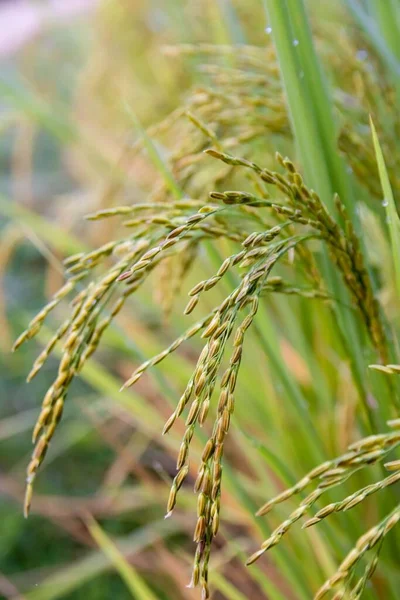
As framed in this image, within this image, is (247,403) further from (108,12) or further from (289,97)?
(108,12)

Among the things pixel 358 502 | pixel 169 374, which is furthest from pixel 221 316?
pixel 169 374

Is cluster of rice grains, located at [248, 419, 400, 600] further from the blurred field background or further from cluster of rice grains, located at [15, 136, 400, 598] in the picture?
the blurred field background

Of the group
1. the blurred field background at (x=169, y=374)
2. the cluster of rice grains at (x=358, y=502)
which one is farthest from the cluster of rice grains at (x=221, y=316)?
the blurred field background at (x=169, y=374)

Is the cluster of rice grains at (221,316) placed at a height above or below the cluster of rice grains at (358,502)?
above

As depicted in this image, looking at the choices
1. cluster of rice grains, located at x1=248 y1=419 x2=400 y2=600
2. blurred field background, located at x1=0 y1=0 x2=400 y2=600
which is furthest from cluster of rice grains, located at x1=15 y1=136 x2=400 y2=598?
blurred field background, located at x1=0 y1=0 x2=400 y2=600

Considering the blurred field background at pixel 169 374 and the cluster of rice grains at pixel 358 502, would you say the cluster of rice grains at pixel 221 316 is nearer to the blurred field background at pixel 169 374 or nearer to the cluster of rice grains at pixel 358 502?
the cluster of rice grains at pixel 358 502

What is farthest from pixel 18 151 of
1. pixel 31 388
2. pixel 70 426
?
pixel 70 426
